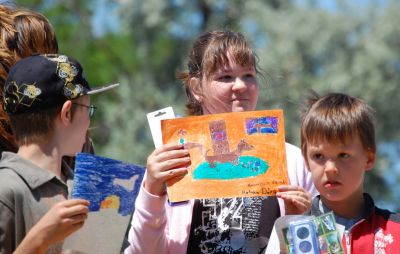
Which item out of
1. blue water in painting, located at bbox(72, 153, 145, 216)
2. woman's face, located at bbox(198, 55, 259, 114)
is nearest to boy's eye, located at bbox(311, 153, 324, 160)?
woman's face, located at bbox(198, 55, 259, 114)

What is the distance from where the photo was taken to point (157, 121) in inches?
181

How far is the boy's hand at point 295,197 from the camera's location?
431cm

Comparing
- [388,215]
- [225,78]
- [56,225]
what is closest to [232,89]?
[225,78]

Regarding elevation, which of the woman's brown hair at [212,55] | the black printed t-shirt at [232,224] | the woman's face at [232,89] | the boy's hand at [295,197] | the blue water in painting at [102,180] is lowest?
the black printed t-shirt at [232,224]

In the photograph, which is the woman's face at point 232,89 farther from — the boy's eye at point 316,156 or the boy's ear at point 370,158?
the boy's ear at point 370,158

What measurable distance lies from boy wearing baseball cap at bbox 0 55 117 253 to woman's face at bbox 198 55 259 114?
67 centimetres

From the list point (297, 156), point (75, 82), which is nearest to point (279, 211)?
point (297, 156)

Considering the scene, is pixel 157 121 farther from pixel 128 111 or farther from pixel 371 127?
pixel 128 111

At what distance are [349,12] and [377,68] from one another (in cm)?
151

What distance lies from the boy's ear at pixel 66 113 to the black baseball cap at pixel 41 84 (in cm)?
2

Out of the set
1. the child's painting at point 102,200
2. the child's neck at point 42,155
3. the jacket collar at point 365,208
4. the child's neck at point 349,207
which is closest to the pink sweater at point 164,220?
the jacket collar at point 365,208

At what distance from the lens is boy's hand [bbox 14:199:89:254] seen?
3.79 meters

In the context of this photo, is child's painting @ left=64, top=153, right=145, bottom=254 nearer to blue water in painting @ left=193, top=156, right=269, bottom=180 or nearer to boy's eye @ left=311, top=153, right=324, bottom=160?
blue water in painting @ left=193, top=156, right=269, bottom=180

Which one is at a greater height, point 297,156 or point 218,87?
point 218,87
